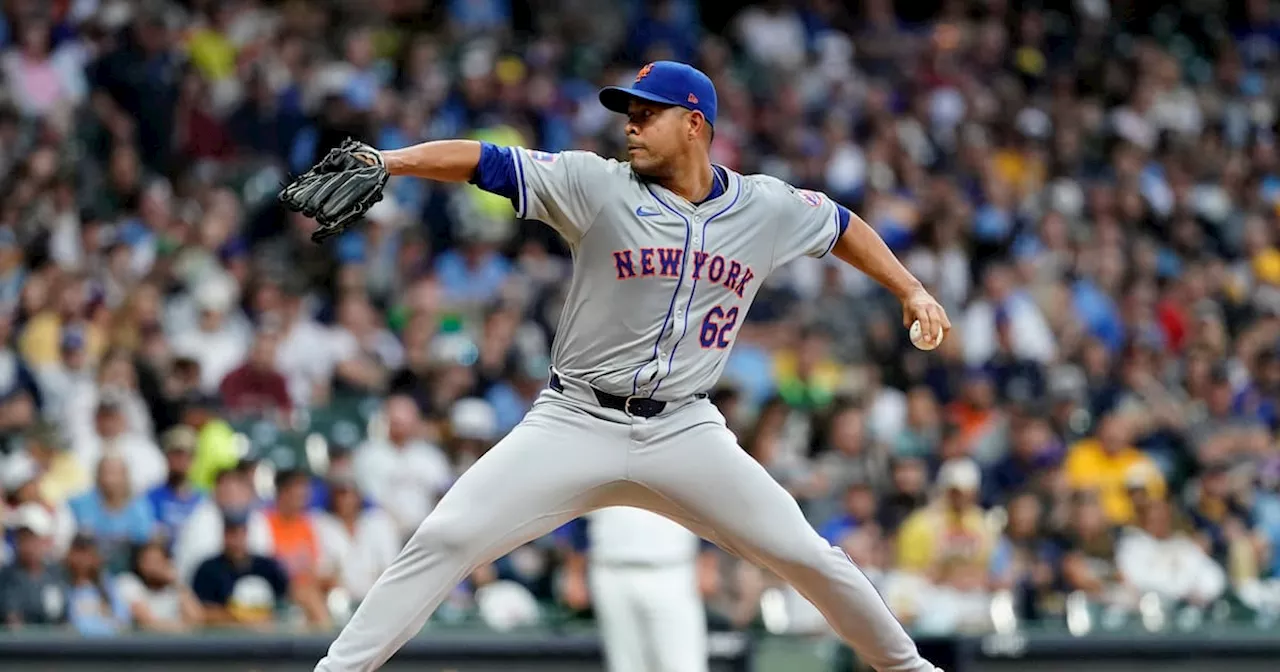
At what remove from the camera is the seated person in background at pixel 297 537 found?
9406 millimetres

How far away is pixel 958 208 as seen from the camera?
46.6 ft

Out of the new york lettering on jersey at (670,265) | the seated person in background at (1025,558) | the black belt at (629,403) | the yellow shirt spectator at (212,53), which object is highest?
the yellow shirt spectator at (212,53)

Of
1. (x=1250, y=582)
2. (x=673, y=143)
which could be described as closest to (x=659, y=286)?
(x=673, y=143)

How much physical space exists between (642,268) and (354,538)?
4.65 meters

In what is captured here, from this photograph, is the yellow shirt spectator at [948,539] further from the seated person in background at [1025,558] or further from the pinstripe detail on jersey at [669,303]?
the pinstripe detail on jersey at [669,303]

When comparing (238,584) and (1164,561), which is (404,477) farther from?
(1164,561)

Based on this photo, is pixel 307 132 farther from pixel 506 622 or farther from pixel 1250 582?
pixel 1250 582

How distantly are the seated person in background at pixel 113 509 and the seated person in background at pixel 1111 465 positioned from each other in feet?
17.7

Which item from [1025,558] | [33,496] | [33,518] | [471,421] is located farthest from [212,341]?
[1025,558]

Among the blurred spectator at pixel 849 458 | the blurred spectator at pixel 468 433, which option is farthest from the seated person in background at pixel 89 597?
the blurred spectator at pixel 849 458

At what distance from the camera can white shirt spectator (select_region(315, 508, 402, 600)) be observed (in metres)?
9.66

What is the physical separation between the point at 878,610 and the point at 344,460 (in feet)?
16.4

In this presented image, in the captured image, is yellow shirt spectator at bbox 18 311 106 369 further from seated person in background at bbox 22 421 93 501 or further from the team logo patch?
the team logo patch

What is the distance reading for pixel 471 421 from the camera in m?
10.8
